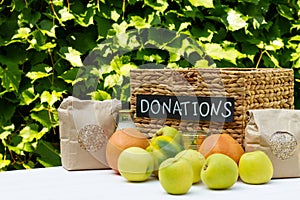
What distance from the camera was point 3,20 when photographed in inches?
78.7

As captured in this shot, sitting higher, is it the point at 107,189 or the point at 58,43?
the point at 58,43

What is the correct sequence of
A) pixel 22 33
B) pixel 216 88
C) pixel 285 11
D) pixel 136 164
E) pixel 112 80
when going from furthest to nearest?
pixel 285 11, pixel 22 33, pixel 112 80, pixel 216 88, pixel 136 164

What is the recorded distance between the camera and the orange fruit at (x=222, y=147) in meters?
1.25

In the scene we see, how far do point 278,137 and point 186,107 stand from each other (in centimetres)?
23

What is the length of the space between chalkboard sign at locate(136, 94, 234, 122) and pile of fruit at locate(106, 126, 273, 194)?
6cm

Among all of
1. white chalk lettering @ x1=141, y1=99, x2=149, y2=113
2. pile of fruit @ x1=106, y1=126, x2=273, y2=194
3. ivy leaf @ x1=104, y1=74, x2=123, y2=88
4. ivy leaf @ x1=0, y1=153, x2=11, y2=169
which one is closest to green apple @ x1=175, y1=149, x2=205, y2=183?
pile of fruit @ x1=106, y1=126, x2=273, y2=194

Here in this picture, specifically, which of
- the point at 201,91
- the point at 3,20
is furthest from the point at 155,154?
the point at 3,20

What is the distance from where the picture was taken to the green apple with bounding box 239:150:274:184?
1.20 metres

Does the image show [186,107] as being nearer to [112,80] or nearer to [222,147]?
[222,147]

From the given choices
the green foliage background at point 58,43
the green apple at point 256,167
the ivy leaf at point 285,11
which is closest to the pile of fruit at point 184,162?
the green apple at point 256,167

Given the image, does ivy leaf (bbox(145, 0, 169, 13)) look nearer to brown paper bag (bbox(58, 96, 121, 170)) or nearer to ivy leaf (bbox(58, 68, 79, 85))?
ivy leaf (bbox(58, 68, 79, 85))

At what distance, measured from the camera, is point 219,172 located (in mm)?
Answer: 1148

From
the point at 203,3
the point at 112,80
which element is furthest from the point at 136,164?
the point at 203,3

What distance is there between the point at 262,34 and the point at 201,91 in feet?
2.89
